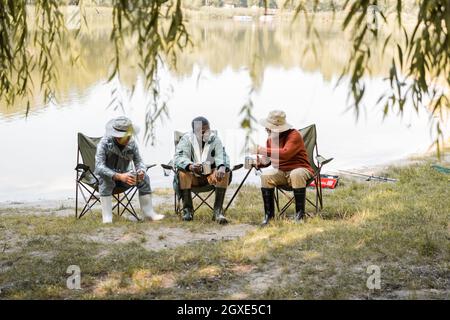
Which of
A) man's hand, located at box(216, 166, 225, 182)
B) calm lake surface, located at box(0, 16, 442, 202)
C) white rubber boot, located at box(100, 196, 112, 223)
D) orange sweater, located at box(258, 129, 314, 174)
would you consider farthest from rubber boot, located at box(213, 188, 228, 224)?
white rubber boot, located at box(100, 196, 112, 223)

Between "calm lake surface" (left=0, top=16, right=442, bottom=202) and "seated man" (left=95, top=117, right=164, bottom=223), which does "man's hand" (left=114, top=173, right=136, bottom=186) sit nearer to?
"seated man" (left=95, top=117, right=164, bottom=223)

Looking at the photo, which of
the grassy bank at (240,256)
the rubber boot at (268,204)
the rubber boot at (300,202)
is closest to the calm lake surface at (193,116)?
the rubber boot at (268,204)

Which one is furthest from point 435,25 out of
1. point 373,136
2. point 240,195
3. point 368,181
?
point 373,136

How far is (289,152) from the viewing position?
582 centimetres

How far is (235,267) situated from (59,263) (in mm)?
1123

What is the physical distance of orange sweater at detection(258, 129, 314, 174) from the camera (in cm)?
582

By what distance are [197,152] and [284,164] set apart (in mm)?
818

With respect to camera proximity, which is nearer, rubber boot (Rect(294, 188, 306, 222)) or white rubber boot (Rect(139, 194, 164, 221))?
rubber boot (Rect(294, 188, 306, 222))

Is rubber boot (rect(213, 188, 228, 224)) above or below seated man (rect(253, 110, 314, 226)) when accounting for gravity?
below

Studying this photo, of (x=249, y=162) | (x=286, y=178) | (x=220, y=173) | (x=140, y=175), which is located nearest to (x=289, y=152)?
(x=286, y=178)

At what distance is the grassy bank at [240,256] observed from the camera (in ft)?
12.5

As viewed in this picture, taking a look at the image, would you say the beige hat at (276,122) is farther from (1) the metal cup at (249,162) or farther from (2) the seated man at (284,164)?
(1) the metal cup at (249,162)

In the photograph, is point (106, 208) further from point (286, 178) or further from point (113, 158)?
point (286, 178)

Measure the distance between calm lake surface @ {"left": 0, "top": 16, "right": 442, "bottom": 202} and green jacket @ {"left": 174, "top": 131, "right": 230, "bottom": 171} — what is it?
159 millimetres
